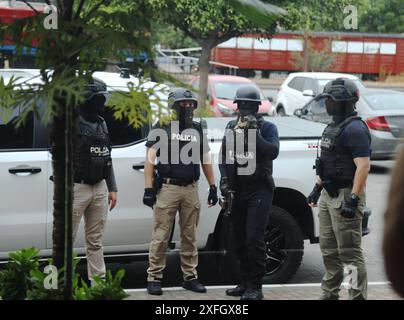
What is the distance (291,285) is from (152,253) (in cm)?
136

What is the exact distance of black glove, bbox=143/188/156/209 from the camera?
6.32 meters

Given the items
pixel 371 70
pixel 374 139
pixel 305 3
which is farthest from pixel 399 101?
pixel 371 70

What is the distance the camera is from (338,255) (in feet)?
19.9

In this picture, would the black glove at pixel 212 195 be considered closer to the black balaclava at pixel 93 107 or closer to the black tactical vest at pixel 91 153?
the black tactical vest at pixel 91 153

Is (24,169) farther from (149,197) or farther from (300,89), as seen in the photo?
(300,89)

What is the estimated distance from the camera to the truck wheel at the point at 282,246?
273 inches

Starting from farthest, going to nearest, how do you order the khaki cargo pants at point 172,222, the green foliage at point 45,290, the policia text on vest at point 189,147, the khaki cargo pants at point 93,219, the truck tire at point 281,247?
1. the truck tire at point 281,247
2. the khaki cargo pants at point 172,222
3. the policia text on vest at point 189,147
4. the khaki cargo pants at point 93,219
5. the green foliage at point 45,290

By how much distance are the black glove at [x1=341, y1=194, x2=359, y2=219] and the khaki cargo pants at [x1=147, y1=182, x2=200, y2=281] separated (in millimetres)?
1366

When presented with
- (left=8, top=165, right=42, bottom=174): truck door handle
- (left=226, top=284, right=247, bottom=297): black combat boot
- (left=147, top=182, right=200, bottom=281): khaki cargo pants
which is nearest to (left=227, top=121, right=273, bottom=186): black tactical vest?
(left=147, top=182, right=200, bottom=281): khaki cargo pants

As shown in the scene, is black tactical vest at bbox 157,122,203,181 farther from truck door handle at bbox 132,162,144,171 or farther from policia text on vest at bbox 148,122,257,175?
truck door handle at bbox 132,162,144,171

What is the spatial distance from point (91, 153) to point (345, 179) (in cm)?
200

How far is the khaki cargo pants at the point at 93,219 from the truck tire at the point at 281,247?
49.0 inches

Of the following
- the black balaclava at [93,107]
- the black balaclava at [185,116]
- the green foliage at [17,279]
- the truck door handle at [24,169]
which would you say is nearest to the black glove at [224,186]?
the black balaclava at [185,116]
